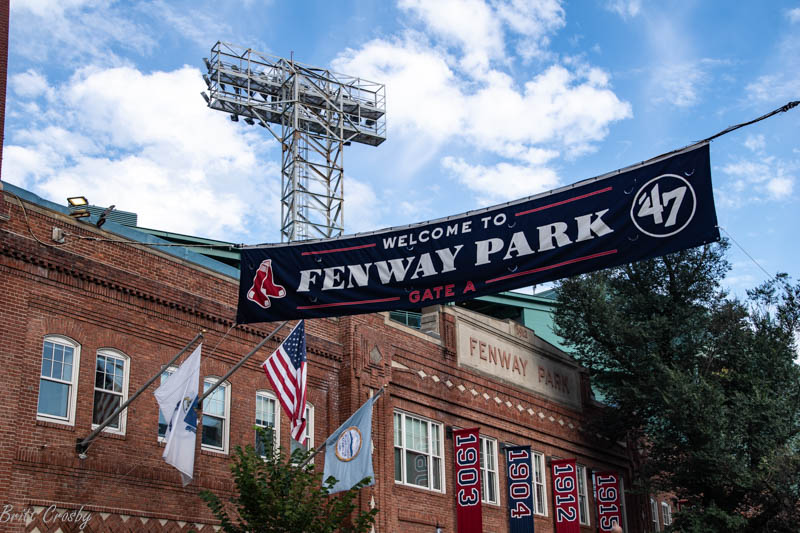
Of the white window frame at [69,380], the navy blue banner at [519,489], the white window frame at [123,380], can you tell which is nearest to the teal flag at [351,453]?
the white window frame at [123,380]

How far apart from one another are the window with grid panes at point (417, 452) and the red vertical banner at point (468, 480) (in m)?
0.55

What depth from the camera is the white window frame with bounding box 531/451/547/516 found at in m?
28.4

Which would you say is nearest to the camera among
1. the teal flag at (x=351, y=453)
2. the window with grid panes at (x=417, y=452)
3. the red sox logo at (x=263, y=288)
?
the red sox logo at (x=263, y=288)

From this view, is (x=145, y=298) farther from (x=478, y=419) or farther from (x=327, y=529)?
(x=478, y=419)

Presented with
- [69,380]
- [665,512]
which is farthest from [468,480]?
[665,512]

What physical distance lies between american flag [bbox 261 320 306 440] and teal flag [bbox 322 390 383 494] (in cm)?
186

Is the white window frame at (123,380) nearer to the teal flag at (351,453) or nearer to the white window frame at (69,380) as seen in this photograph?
the white window frame at (69,380)

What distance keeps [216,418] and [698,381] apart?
1711 centimetres

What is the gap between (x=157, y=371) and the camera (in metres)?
19.0

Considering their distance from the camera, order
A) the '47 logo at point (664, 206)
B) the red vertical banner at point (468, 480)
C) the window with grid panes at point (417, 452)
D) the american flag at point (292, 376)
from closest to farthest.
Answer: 1. the '47 logo at point (664, 206)
2. the american flag at point (292, 376)
3. the window with grid panes at point (417, 452)
4. the red vertical banner at point (468, 480)

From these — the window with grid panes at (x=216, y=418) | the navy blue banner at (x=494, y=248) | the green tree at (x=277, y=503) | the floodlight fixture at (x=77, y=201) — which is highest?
the floodlight fixture at (x=77, y=201)

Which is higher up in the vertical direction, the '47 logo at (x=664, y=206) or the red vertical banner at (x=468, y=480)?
the '47 logo at (x=664, y=206)

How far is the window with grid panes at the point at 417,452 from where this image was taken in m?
24.4

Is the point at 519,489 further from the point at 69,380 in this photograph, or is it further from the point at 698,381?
the point at 69,380
